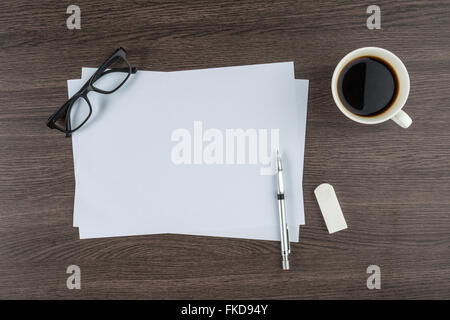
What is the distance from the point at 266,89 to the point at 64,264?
1.68 feet

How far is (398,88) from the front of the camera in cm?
54

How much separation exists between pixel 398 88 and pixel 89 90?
55 cm

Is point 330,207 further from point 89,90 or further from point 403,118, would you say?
point 89,90

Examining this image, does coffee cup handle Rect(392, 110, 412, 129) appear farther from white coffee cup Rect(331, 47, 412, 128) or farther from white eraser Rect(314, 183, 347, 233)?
white eraser Rect(314, 183, 347, 233)

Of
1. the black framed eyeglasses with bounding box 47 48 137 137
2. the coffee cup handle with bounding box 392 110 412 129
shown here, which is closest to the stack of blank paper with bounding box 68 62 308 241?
the black framed eyeglasses with bounding box 47 48 137 137

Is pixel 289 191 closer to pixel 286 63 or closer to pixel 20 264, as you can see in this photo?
pixel 286 63

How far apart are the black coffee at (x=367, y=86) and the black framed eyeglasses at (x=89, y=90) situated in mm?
384

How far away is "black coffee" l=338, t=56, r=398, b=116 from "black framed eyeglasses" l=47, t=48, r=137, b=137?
0.38 m

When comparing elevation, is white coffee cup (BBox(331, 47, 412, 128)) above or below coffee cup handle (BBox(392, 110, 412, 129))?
above

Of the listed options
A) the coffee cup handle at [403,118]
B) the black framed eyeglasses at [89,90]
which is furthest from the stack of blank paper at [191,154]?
the coffee cup handle at [403,118]

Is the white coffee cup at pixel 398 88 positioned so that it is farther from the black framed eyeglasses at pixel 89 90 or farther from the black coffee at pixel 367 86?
the black framed eyeglasses at pixel 89 90

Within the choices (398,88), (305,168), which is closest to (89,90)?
(305,168)

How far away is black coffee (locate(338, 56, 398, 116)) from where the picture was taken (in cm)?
54
